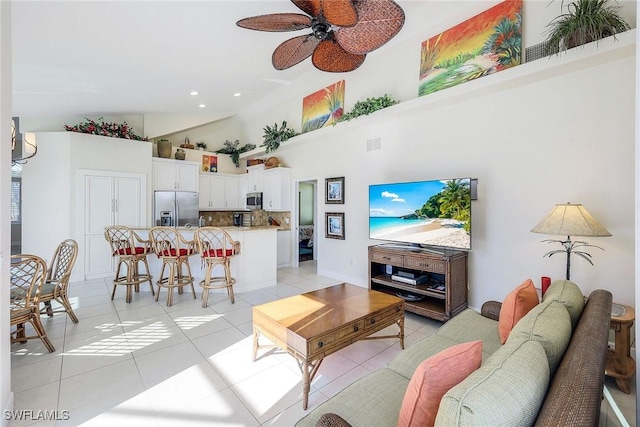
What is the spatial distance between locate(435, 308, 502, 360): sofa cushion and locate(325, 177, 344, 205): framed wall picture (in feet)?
10.5

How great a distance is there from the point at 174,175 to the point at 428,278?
19.0 feet

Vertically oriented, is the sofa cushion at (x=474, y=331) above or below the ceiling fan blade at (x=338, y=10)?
below

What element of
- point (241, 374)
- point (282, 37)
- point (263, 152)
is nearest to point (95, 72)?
point (282, 37)

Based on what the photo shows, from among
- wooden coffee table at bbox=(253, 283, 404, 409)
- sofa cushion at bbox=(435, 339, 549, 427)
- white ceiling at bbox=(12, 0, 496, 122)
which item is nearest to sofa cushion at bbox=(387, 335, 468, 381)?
wooden coffee table at bbox=(253, 283, 404, 409)

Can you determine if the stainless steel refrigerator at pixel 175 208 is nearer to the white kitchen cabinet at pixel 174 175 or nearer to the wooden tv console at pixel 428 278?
the white kitchen cabinet at pixel 174 175

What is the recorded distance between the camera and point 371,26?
2.18 metres

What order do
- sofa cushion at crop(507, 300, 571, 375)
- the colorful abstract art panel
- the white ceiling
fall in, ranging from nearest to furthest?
sofa cushion at crop(507, 300, 571, 375)
the white ceiling
the colorful abstract art panel

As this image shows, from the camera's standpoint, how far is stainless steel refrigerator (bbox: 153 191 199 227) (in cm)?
618

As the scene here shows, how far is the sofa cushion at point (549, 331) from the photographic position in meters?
1.17

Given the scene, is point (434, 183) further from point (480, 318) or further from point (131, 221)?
point (131, 221)

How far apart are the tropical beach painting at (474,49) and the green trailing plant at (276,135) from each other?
3104mm

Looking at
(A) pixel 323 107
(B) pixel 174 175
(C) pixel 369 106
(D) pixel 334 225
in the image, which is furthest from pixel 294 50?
(B) pixel 174 175

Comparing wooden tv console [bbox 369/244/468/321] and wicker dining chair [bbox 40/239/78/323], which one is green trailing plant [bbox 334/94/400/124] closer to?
wooden tv console [bbox 369/244/468/321]

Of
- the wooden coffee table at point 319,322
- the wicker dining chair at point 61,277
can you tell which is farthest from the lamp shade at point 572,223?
the wicker dining chair at point 61,277
